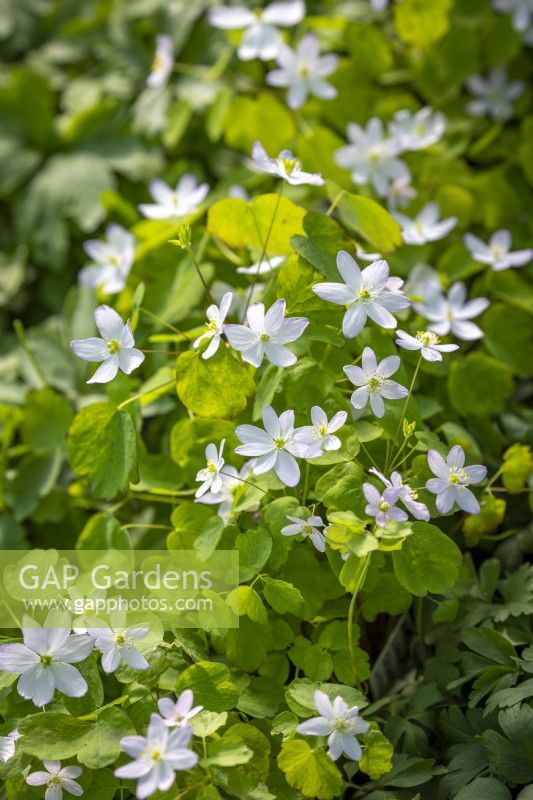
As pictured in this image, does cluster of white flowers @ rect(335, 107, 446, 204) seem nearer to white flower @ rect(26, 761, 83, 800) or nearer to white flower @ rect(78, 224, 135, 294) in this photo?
white flower @ rect(78, 224, 135, 294)

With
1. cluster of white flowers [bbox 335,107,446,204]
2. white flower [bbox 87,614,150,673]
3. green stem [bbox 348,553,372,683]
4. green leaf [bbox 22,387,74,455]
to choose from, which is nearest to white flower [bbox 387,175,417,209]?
cluster of white flowers [bbox 335,107,446,204]

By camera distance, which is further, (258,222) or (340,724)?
(258,222)

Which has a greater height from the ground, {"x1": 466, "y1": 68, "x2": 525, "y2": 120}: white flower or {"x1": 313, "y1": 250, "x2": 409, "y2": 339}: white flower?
{"x1": 313, "y1": 250, "x2": 409, "y2": 339}: white flower

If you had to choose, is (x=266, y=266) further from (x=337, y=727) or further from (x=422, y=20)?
(x=422, y=20)

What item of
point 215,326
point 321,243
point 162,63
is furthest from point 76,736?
point 162,63

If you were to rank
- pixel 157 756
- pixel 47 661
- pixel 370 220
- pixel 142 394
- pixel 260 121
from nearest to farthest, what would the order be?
pixel 157 756 → pixel 47 661 → pixel 142 394 → pixel 370 220 → pixel 260 121
